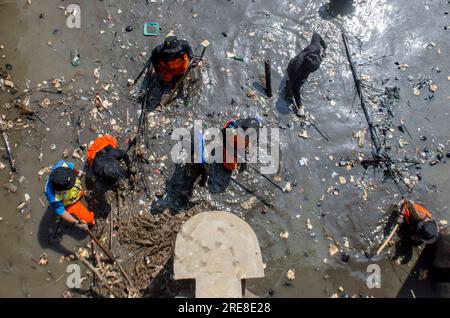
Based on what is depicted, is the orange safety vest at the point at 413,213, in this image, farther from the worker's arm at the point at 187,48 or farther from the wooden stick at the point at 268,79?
the worker's arm at the point at 187,48

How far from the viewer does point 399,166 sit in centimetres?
841

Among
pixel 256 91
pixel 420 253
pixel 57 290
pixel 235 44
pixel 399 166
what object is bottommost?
pixel 57 290

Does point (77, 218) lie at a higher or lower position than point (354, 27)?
lower

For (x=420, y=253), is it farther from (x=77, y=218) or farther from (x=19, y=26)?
(x=19, y=26)

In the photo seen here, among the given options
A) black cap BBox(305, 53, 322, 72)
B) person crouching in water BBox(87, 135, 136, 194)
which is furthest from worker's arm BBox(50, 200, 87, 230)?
black cap BBox(305, 53, 322, 72)

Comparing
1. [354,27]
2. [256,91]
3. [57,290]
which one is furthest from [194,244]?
[354,27]

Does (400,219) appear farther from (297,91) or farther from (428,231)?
(297,91)

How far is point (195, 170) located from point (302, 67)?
9.34 ft

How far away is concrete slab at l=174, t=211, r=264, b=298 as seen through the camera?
240 inches

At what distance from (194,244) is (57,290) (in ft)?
8.89

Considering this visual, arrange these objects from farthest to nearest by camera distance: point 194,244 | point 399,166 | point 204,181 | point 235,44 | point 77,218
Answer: point 235,44 < point 399,166 < point 204,181 < point 77,218 < point 194,244

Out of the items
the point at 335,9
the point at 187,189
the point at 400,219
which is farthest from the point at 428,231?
the point at 335,9

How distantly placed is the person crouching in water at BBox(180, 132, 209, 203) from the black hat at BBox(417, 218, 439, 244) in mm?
3932

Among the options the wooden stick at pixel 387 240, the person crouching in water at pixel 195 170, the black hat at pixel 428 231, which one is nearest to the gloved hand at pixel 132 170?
the person crouching in water at pixel 195 170
